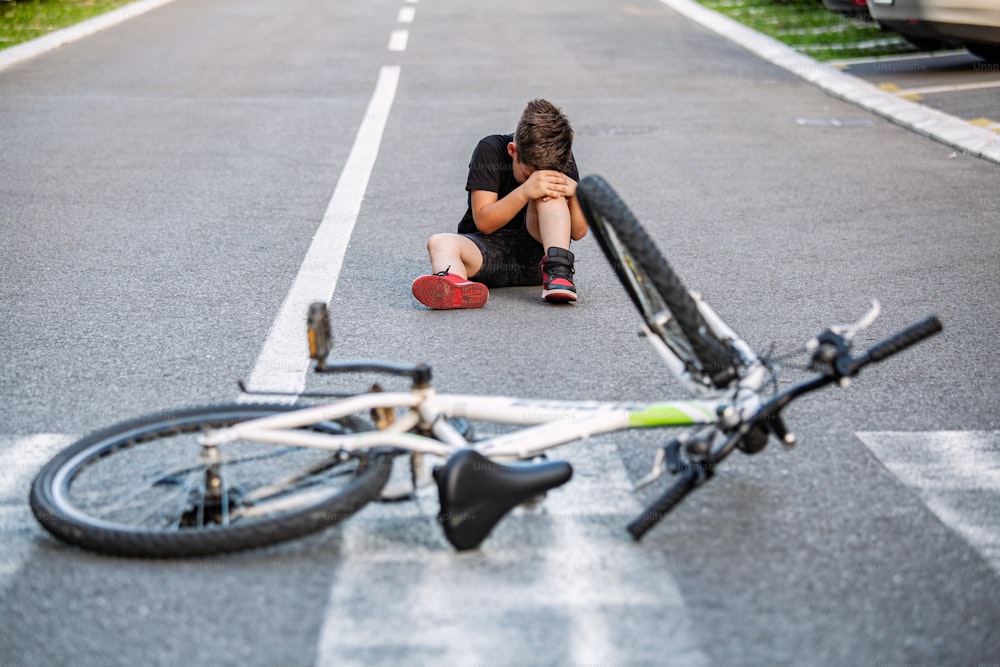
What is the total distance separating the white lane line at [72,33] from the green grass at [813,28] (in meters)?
10.3

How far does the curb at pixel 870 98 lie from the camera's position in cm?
1067

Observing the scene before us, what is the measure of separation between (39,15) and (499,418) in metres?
18.9

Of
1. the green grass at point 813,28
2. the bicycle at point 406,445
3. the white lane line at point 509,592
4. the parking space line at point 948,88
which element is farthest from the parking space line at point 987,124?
the white lane line at point 509,592

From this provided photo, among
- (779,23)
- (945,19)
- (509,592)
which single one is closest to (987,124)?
(945,19)

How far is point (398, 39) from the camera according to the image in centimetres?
1870

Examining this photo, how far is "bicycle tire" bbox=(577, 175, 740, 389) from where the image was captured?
3.63 m

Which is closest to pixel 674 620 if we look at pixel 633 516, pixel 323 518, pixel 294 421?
pixel 633 516

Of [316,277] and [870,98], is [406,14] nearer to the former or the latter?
[870,98]

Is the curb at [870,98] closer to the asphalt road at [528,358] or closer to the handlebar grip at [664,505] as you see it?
the asphalt road at [528,358]

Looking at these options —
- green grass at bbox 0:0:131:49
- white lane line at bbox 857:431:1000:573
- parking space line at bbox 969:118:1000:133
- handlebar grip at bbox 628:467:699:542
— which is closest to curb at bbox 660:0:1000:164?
parking space line at bbox 969:118:1000:133

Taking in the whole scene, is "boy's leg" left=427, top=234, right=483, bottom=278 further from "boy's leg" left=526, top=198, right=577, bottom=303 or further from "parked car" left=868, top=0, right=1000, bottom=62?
"parked car" left=868, top=0, right=1000, bottom=62

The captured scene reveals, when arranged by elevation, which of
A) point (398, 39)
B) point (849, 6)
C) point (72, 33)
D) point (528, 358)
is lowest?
point (398, 39)

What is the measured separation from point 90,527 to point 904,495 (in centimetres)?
238

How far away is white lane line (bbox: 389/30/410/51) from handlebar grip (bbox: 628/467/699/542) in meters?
15.1
